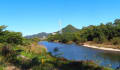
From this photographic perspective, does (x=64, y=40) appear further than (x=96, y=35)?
Yes

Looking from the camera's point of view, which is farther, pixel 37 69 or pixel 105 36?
pixel 105 36

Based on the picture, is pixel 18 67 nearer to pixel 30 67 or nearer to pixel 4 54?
pixel 30 67

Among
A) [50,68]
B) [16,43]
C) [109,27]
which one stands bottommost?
[50,68]

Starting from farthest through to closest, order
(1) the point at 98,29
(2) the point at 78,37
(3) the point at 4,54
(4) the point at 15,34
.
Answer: (2) the point at 78,37 < (1) the point at 98,29 < (4) the point at 15,34 < (3) the point at 4,54

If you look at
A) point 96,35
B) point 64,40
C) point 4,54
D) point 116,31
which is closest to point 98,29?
point 96,35

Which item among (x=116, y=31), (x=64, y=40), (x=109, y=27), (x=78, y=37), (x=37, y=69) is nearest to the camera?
(x=37, y=69)

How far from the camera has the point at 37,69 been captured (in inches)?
285

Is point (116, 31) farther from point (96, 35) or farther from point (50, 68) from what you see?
point (50, 68)

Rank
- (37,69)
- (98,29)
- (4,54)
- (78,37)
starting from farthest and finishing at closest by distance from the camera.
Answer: (78,37), (98,29), (4,54), (37,69)

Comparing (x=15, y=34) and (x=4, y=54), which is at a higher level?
(x=15, y=34)

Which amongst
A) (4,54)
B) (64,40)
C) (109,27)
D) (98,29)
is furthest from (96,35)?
(4,54)

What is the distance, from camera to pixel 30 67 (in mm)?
7656

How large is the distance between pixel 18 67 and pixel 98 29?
69.6 metres

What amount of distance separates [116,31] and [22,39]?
55154mm
